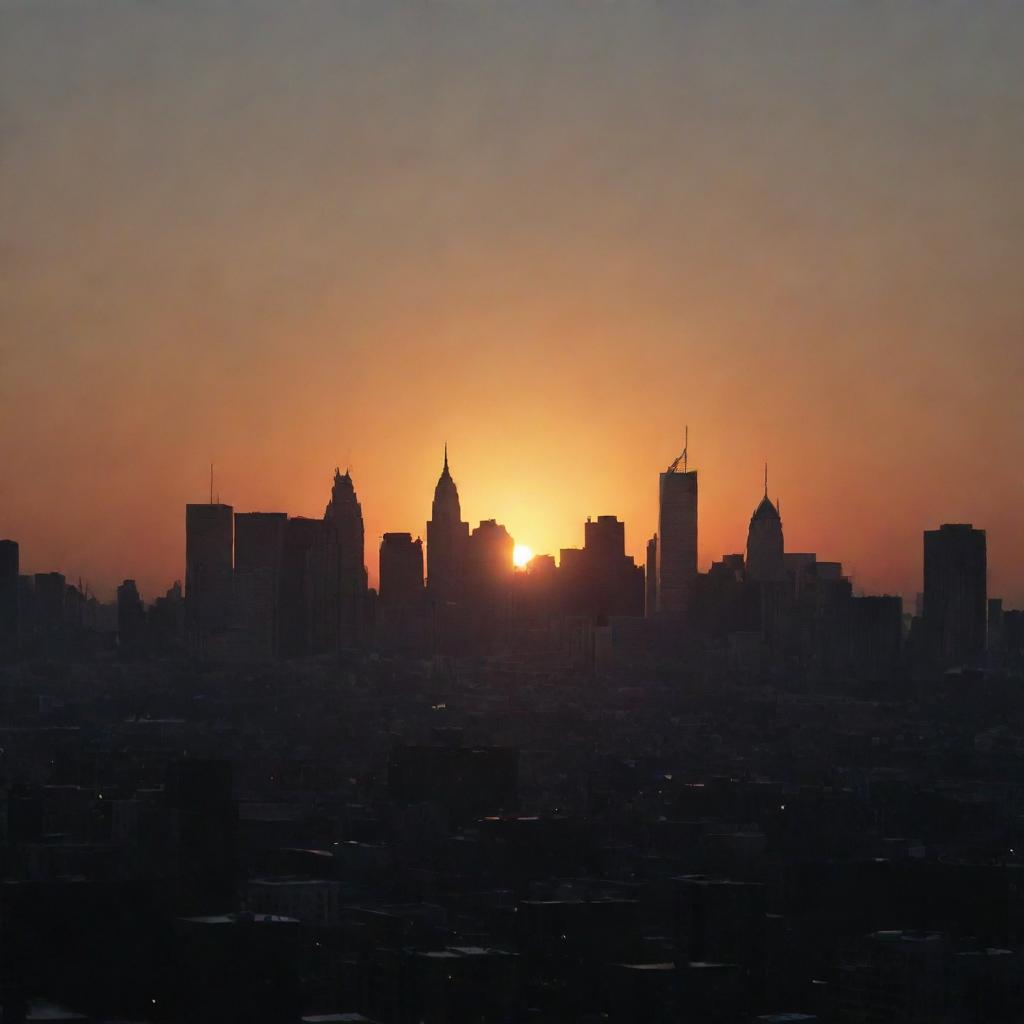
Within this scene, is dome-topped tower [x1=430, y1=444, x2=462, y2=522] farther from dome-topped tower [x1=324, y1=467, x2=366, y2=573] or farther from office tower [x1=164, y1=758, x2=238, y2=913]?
office tower [x1=164, y1=758, x2=238, y2=913]

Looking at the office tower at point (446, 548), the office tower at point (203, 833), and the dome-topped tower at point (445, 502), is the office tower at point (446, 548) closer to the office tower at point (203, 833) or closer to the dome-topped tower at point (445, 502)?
the dome-topped tower at point (445, 502)

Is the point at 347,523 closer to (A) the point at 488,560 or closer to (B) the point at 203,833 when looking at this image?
(A) the point at 488,560

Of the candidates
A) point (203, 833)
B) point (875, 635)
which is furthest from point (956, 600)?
point (203, 833)

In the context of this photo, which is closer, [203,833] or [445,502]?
[203,833]

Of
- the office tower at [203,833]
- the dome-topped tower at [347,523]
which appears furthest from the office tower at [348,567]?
the office tower at [203,833]

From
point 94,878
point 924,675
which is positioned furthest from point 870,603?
point 94,878

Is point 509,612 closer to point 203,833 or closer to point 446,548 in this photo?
point 446,548

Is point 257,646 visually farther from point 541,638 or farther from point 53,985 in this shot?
point 53,985
